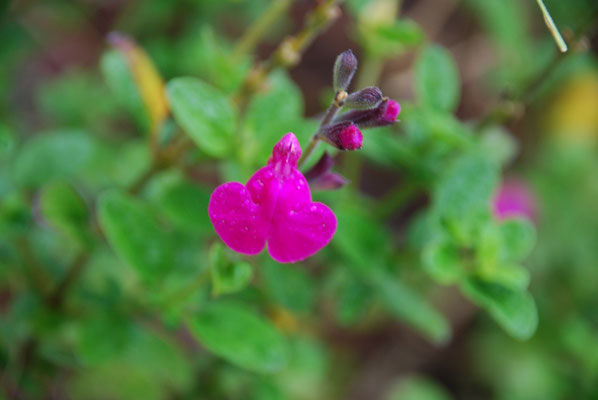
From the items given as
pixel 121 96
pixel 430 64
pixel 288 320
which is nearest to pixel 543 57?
pixel 430 64

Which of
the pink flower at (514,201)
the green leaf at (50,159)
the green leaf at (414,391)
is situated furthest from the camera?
the green leaf at (414,391)

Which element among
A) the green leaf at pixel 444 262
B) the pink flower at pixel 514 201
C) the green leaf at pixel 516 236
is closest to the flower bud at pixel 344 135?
the green leaf at pixel 444 262

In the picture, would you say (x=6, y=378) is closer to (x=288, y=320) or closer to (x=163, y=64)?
(x=288, y=320)

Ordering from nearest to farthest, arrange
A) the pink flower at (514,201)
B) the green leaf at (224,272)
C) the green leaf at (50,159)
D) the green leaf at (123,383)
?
the green leaf at (224,272) → the green leaf at (50,159) → the green leaf at (123,383) → the pink flower at (514,201)

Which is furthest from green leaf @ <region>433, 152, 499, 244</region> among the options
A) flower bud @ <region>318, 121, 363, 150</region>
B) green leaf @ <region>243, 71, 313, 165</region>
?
flower bud @ <region>318, 121, 363, 150</region>

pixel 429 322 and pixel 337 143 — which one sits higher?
pixel 337 143

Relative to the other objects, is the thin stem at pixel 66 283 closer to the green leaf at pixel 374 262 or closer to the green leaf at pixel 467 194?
the green leaf at pixel 374 262

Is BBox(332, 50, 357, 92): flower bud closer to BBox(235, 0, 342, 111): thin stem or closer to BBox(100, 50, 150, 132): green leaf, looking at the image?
BBox(235, 0, 342, 111): thin stem
